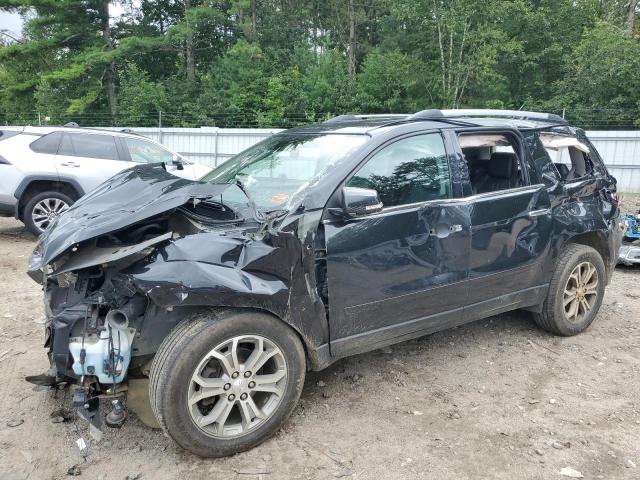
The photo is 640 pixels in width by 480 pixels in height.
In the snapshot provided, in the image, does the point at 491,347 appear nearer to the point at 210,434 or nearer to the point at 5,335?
the point at 210,434

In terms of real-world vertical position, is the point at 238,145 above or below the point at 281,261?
above

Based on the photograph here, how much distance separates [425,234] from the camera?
3.41 meters

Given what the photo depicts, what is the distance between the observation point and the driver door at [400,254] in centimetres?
311

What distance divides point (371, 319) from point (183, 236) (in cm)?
127

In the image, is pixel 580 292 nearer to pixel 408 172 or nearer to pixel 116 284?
pixel 408 172

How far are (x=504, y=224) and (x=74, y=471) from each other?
3135mm

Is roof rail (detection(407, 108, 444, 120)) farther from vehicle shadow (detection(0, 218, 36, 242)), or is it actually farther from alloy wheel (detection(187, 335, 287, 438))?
vehicle shadow (detection(0, 218, 36, 242))

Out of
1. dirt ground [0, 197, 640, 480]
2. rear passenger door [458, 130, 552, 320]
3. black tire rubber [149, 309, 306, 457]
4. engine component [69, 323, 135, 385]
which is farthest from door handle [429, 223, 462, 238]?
engine component [69, 323, 135, 385]

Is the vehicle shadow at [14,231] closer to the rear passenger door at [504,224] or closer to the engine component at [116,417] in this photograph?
the engine component at [116,417]

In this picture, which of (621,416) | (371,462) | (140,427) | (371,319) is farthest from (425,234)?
(140,427)

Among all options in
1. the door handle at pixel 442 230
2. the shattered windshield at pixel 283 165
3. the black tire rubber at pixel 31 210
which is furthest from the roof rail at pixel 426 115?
the black tire rubber at pixel 31 210

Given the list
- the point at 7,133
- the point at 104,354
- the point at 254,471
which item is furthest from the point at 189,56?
the point at 254,471

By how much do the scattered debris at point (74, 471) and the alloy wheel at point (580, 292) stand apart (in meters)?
3.75

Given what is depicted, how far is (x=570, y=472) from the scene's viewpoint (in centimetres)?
277
